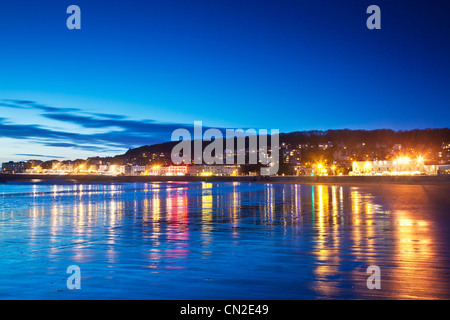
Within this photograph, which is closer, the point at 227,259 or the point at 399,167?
the point at 227,259

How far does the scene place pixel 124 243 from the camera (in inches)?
388

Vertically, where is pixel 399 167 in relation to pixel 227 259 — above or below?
above

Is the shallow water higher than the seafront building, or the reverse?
the seafront building

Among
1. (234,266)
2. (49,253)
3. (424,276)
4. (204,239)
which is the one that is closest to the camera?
(424,276)

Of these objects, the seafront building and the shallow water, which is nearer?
the shallow water

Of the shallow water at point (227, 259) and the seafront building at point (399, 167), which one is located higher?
the seafront building at point (399, 167)

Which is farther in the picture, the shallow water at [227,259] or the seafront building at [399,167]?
the seafront building at [399,167]

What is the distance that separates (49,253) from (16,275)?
194 centimetres
